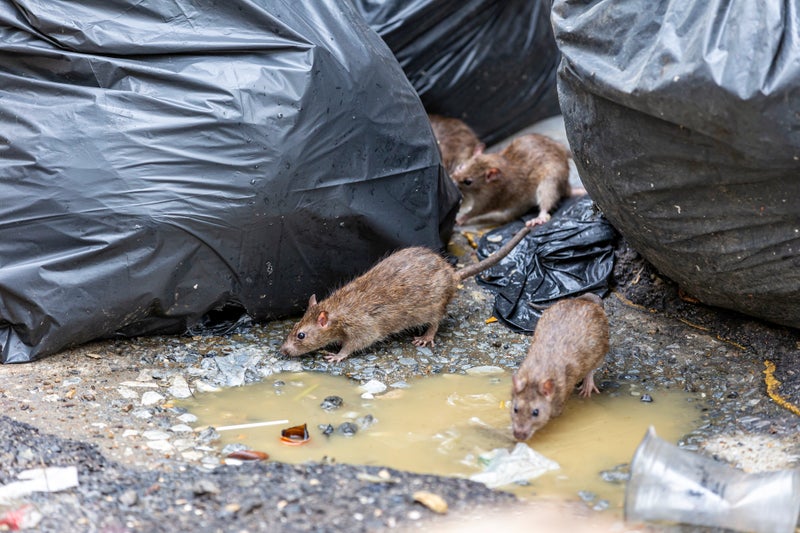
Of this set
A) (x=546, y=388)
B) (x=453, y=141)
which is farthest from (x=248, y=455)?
(x=453, y=141)

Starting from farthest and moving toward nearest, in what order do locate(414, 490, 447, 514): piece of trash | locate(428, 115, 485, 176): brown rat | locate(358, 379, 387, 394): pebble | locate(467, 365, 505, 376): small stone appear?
locate(428, 115, 485, 176): brown rat < locate(467, 365, 505, 376): small stone < locate(358, 379, 387, 394): pebble < locate(414, 490, 447, 514): piece of trash

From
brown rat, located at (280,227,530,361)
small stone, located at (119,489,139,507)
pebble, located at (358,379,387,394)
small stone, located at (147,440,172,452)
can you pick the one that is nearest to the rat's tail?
brown rat, located at (280,227,530,361)

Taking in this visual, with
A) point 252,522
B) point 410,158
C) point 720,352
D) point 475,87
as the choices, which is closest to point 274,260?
point 410,158

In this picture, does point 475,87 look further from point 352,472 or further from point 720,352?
point 352,472

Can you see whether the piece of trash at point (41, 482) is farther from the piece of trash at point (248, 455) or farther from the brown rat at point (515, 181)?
the brown rat at point (515, 181)

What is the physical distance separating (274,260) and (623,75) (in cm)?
210

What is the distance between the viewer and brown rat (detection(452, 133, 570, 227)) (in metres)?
6.54

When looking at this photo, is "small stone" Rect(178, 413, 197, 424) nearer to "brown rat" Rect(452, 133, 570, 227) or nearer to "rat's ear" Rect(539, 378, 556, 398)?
"rat's ear" Rect(539, 378, 556, 398)

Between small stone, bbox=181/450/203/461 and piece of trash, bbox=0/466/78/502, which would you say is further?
small stone, bbox=181/450/203/461

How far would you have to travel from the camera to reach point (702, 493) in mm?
3203

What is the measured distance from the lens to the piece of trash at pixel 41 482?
338 centimetres

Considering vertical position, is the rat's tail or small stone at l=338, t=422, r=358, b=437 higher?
the rat's tail

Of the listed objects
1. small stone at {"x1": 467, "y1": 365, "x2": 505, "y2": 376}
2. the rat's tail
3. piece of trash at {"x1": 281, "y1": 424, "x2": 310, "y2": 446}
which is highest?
the rat's tail

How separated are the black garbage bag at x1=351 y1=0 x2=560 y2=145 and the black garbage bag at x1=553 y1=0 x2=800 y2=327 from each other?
7.13ft
